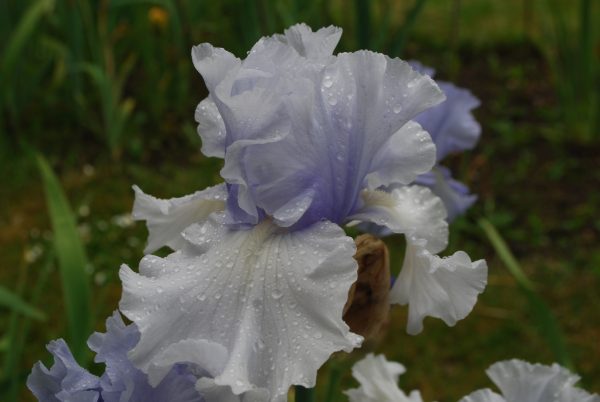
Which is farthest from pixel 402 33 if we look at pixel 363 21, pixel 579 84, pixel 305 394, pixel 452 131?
pixel 579 84

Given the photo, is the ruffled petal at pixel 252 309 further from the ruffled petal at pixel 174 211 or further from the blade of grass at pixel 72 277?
the blade of grass at pixel 72 277

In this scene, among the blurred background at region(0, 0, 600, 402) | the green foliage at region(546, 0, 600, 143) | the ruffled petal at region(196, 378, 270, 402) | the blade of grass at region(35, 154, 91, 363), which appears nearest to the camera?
the ruffled petal at region(196, 378, 270, 402)

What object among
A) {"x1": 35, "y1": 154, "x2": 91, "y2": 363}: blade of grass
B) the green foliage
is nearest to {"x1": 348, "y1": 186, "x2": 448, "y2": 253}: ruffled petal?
{"x1": 35, "y1": 154, "x2": 91, "y2": 363}: blade of grass

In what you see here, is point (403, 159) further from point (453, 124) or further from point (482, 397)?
point (453, 124)

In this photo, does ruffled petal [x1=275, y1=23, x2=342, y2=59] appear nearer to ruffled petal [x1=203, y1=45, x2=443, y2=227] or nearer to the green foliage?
ruffled petal [x1=203, y1=45, x2=443, y2=227]

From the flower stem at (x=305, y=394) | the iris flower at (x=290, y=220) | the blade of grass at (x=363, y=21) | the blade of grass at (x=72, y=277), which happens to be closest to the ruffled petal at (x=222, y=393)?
the iris flower at (x=290, y=220)
